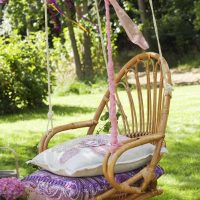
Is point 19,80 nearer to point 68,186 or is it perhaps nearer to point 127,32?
point 127,32

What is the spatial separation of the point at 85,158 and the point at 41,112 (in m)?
5.41

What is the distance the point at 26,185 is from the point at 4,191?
0.12 m

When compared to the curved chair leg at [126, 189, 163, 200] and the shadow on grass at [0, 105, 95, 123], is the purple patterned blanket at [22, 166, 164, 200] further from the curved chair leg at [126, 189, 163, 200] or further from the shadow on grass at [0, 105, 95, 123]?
the shadow on grass at [0, 105, 95, 123]

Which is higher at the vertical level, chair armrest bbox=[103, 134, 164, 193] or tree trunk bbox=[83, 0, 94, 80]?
tree trunk bbox=[83, 0, 94, 80]

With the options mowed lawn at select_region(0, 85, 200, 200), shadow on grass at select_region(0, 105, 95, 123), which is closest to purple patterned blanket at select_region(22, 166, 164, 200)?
mowed lawn at select_region(0, 85, 200, 200)

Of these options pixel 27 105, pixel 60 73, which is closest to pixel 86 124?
pixel 27 105

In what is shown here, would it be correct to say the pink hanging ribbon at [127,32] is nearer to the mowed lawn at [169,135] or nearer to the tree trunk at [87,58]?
the mowed lawn at [169,135]

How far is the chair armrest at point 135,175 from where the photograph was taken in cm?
234

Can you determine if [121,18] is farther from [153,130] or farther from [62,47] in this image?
[62,47]

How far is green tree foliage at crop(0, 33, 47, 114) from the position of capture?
7.89m

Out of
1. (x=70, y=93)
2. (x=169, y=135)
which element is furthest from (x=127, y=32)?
(x=70, y=93)

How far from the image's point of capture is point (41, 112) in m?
7.89

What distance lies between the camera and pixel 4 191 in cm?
257

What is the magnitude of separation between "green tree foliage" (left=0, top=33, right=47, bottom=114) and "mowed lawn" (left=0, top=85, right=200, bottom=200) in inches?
9.8
